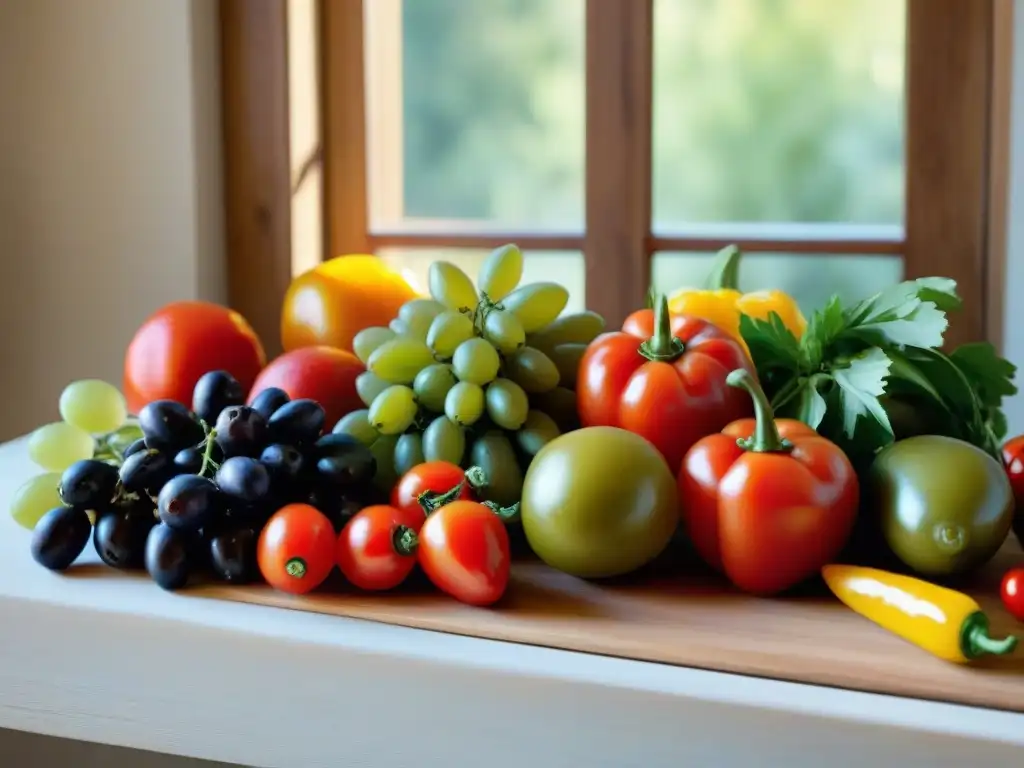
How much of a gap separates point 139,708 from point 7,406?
904mm

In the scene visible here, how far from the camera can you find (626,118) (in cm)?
136

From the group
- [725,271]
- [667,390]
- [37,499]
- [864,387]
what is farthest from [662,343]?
[37,499]

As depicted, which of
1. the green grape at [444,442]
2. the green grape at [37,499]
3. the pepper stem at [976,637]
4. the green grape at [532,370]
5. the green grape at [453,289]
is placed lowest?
the pepper stem at [976,637]

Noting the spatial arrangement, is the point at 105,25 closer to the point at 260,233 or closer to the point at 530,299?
the point at 260,233

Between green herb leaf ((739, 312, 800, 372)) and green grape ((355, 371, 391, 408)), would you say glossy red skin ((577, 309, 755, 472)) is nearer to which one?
green herb leaf ((739, 312, 800, 372))

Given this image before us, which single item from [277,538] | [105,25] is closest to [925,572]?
[277,538]

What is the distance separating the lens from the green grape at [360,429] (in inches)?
32.9

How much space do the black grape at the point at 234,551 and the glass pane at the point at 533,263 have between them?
692mm

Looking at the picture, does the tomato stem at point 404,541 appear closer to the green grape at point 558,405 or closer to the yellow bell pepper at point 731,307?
the green grape at point 558,405

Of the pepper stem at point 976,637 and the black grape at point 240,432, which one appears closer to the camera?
the pepper stem at point 976,637

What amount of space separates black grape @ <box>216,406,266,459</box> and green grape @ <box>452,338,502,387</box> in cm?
14

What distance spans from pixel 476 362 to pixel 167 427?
8.4 inches

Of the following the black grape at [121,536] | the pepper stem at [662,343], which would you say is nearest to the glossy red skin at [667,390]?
the pepper stem at [662,343]

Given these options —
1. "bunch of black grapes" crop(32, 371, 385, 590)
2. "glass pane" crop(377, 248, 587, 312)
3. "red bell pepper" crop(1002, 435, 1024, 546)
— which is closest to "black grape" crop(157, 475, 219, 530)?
"bunch of black grapes" crop(32, 371, 385, 590)
